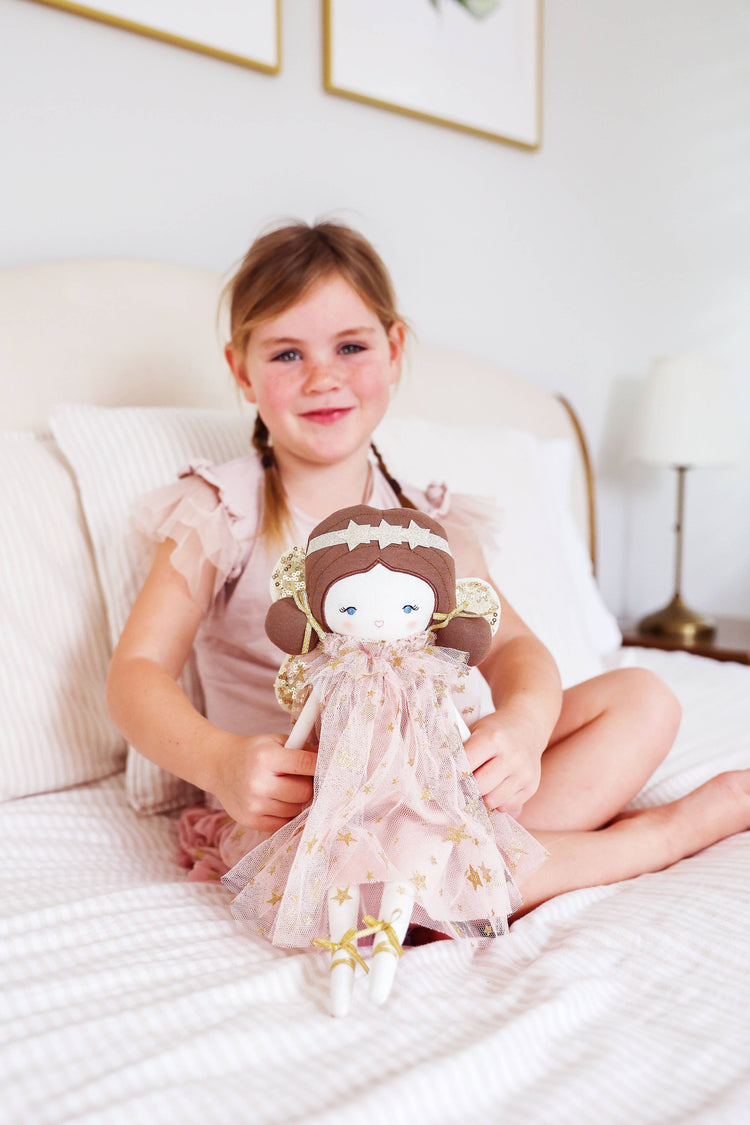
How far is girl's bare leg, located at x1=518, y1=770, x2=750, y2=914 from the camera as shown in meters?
0.78

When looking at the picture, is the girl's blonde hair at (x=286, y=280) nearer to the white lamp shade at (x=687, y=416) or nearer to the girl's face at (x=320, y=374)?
the girl's face at (x=320, y=374)

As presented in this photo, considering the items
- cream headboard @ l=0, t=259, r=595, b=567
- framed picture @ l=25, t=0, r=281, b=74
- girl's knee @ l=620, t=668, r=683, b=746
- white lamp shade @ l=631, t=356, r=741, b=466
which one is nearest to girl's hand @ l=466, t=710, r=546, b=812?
girl's knee @ l=620, t=668, r=683, b=746

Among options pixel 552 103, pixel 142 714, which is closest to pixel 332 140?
pixel 552 103

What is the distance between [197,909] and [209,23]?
1.27m

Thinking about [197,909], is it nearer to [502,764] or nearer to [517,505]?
[502,764]

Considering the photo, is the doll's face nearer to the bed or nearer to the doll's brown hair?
the doll's brown hair

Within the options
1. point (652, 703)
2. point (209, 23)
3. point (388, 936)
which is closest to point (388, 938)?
point (388, 936)

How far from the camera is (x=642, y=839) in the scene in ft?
2.77

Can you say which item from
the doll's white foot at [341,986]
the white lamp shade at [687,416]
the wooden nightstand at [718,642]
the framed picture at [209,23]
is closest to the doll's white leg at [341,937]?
the doll's white foot at [341,986]

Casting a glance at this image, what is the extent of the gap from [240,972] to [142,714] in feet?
0.90

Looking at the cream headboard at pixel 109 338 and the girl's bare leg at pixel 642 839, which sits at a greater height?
the cream headboard at pixel 109 338

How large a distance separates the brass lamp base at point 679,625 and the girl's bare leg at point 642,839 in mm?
1042

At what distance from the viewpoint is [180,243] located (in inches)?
56.0

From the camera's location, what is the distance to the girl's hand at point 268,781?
683 mm
